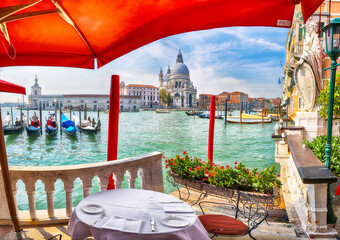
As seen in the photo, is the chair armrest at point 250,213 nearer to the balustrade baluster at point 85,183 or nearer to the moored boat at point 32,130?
the balustrade baluster at point 85,183

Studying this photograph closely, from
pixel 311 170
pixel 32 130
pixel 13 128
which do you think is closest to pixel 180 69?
pixel 13 128

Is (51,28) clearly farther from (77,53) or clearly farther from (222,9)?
(222,9)

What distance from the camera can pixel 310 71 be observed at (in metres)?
4.86

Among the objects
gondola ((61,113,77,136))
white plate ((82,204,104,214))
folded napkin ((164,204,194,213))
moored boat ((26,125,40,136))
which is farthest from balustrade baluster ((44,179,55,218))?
moored boat ((26,125,40,136))

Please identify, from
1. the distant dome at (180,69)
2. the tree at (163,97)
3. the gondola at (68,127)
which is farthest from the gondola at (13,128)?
the distant dome at (180,69)

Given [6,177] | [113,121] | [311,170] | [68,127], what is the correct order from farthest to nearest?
1. [68,127]
2. [113,121]
3. [311,170]
4. [6,177]

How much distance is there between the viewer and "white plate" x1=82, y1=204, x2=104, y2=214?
4.53 feet

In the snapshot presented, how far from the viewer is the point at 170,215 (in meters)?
1.37

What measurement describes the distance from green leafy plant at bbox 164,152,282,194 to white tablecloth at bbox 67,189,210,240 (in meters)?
1.93

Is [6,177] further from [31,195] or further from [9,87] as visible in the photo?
[9,87]

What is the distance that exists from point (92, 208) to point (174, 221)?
502 mm

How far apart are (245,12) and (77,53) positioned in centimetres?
145

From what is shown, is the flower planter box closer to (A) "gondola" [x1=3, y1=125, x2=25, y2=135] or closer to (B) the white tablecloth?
(B) the white tablecloth

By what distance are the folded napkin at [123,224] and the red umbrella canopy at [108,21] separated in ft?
3.92
